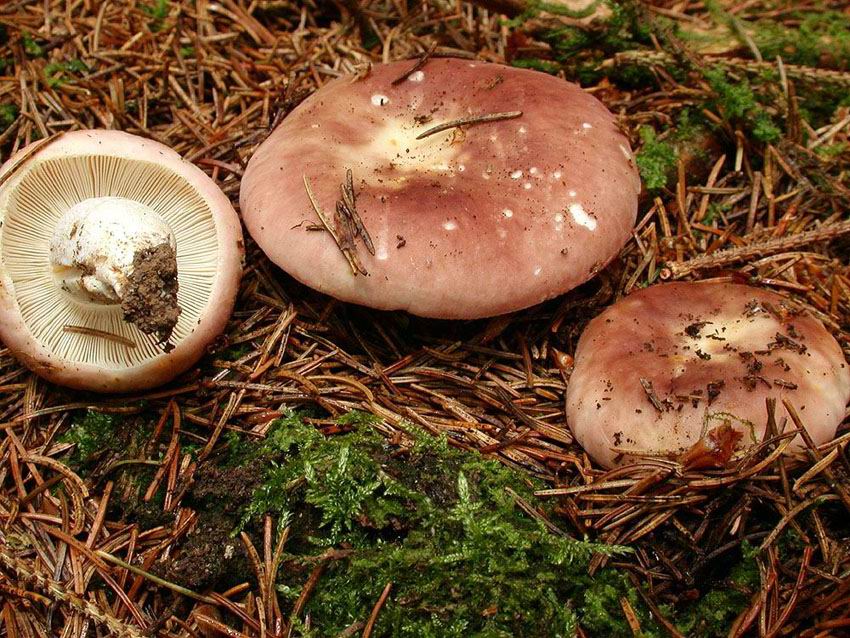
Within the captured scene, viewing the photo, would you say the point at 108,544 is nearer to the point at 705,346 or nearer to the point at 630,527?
the point at 630,527

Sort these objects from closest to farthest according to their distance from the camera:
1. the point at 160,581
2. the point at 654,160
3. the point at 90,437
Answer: the point at 160,581 → the point at 90,437 → the point at 654,160

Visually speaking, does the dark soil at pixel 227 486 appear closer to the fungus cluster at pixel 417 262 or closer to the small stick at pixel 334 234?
the fungus cluster at pixel 417 262

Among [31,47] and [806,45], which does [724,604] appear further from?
[31,47]

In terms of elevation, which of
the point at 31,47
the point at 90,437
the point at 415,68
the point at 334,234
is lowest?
the point at 90,437

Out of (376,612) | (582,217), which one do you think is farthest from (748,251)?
(376,612)

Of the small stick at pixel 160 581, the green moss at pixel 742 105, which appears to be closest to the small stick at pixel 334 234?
the small stick at pixel 160 581

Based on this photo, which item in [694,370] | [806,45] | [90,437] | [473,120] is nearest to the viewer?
[694,370]

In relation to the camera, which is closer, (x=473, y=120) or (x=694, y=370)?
(x=694, y=370)

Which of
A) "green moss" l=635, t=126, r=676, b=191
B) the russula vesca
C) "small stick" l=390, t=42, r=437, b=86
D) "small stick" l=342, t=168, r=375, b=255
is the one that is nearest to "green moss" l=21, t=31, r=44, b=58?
the russula vesca
